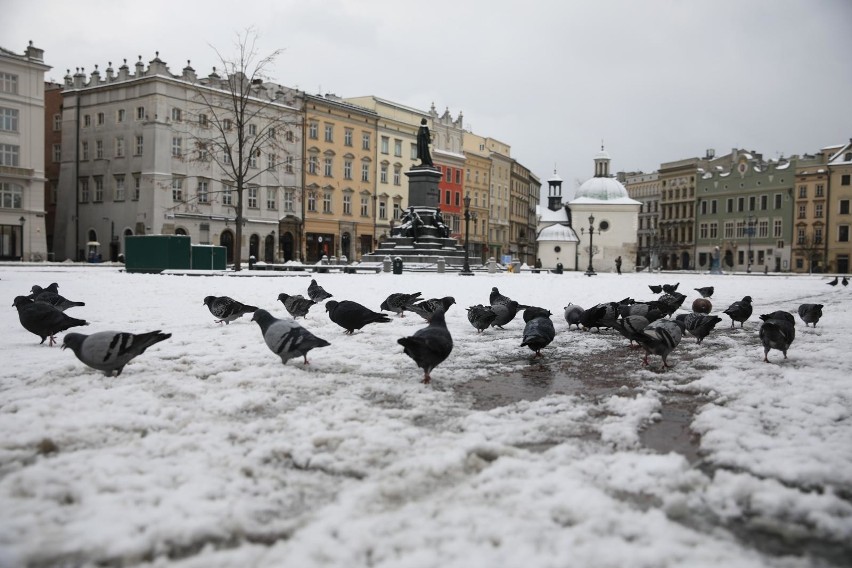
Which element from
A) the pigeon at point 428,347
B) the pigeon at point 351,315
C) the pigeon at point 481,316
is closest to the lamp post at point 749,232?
the pigeon at point 481,316

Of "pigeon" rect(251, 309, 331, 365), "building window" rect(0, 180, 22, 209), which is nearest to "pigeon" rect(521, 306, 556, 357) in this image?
"pigeon" rect(251, 309, 331, 365)

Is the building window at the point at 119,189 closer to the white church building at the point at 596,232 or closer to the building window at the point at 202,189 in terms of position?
the building window at the point at 202,189

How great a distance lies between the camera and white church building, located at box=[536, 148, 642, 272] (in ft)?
246

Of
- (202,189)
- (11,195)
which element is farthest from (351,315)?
(11,195)

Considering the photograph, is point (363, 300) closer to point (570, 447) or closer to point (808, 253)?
point (570, 447)

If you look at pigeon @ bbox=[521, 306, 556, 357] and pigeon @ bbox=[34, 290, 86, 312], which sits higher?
pigeon @ bbox=[34, 290, 86, 312]

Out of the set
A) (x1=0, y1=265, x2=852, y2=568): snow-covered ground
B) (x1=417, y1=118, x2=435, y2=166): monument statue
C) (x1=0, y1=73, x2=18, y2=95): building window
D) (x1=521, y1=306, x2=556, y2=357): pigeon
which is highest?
(x1=0, y1=73, x2=18, y2=95): building window

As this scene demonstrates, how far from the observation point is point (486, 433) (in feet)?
13.8

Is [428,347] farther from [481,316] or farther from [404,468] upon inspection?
[481,316]

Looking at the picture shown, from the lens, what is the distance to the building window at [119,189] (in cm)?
4372

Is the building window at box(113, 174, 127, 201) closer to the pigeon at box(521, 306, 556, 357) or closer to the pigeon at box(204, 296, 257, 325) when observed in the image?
the pigeon at box(204, 296, 257, 325)

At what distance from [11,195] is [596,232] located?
58.9 m

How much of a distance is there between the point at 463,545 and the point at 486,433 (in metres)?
1.54

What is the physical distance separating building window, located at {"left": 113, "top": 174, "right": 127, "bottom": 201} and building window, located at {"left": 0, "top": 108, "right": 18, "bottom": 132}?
6.41m
